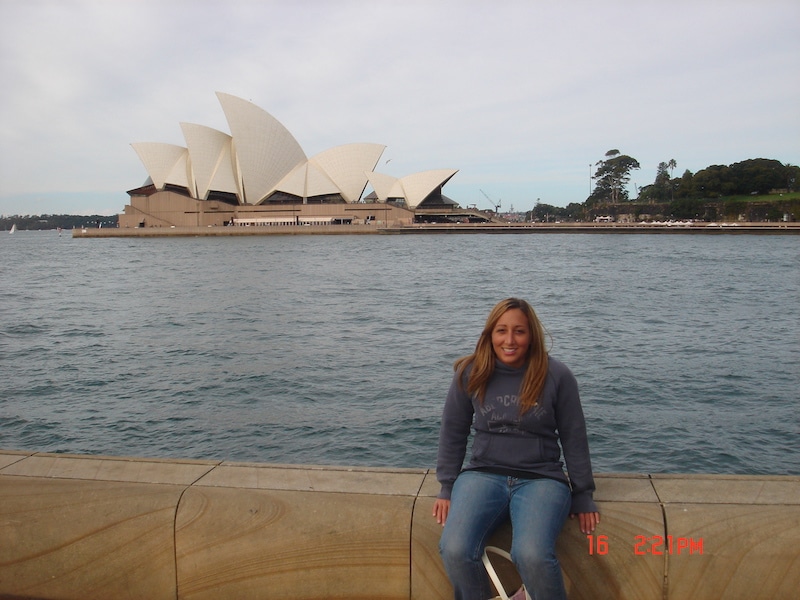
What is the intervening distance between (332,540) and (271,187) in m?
70.6

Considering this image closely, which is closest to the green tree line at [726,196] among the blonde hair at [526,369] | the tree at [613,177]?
the tree at [613,177]

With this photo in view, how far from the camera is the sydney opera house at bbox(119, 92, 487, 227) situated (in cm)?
6756

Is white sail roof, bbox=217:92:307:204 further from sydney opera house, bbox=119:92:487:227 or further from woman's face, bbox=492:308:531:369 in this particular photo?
woman's face, bbox=492:308:531:369

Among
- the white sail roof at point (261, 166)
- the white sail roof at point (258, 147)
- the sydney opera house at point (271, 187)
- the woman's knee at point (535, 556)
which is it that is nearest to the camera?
the woman's knee at point (535, 556)

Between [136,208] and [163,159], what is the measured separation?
715 cm

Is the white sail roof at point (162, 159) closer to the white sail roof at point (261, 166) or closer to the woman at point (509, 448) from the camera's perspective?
the white sail roof at point (261, 166)

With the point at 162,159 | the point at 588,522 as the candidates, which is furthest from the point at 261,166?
the point at 588,522

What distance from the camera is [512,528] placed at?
2244 mm

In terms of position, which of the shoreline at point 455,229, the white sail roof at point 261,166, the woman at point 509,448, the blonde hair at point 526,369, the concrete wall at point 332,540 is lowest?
the shoreline at point 455,229

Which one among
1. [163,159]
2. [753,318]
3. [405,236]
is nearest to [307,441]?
[753,318]

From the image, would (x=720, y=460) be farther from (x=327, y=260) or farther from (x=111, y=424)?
(x=327, y=260)

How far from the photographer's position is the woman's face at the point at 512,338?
2398mm

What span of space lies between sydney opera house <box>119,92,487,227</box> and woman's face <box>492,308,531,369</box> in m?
65.1

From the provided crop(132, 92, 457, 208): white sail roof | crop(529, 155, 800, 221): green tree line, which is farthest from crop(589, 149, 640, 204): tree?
crop(132, 92, 457, 208): white sail roof
